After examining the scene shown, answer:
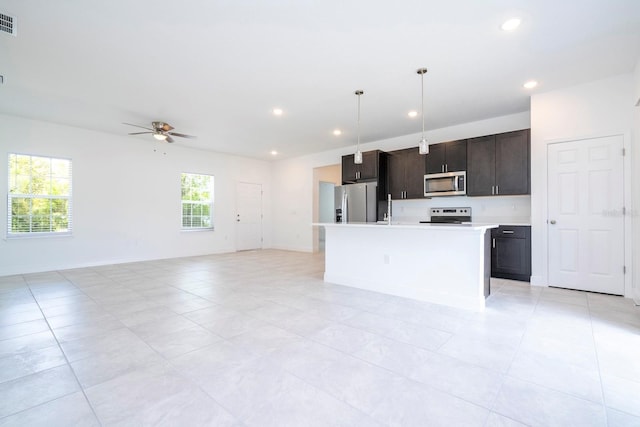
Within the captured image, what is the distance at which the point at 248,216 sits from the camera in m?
8.69

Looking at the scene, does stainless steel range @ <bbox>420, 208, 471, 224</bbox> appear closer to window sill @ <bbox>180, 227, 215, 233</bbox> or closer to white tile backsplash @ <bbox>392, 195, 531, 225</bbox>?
white tile backsplash @ <bbox>392, 195, 531, 225</bbox>

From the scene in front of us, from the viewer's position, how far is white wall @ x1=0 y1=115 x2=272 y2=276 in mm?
5227

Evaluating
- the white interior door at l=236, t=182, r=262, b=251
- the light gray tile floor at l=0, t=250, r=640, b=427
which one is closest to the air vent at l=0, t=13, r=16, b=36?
the light gray tile floor at l=0, t=250, r=640, b=427

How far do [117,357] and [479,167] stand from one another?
5450 millimetres

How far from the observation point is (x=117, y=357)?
2.12 m

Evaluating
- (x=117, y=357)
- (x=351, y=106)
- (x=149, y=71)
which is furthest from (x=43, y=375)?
(x=351, y=106)

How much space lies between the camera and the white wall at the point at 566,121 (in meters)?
3.68

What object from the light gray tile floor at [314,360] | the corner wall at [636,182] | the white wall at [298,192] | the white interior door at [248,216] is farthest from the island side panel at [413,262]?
the white interior door at [248,216]

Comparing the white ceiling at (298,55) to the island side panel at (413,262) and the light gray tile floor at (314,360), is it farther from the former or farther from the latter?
the light gray tile floor at (314,360)

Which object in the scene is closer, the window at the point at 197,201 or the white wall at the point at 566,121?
the white wall at the point at 566,121

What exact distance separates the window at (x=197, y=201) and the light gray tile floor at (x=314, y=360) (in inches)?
151

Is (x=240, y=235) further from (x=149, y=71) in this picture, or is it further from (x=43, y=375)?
(x=43, y=375)

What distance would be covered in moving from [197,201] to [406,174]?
5321mm

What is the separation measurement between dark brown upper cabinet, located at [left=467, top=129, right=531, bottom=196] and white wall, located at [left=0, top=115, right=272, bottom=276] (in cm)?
616
